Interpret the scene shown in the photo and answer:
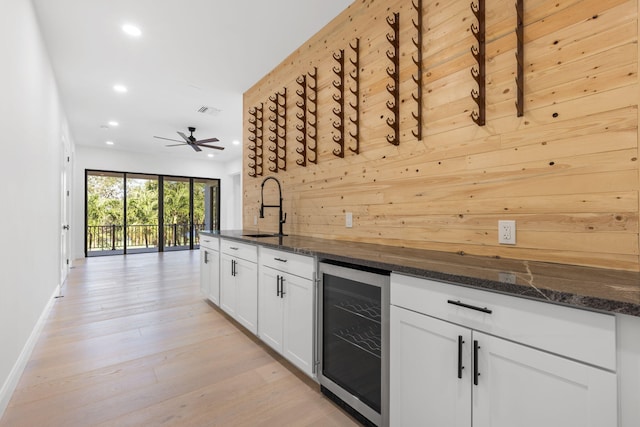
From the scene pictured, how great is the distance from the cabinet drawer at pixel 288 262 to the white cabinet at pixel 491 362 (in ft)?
2.30

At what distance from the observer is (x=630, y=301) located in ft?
2.67

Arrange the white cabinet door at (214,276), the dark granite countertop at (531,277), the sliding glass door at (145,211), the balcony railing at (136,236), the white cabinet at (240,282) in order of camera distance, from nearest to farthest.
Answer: the dark granite countertop at (531,277) → the white cabinet at (240,282) → the white cabinet door at (214,276) → the sliding glass door at (145,211) → the balcony railing at (136,236)

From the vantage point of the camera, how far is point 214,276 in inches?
139

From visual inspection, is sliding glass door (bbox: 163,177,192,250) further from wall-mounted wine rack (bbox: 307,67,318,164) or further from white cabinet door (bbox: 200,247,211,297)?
wall-mounted wine rack (bbox: 307,67,318,164)

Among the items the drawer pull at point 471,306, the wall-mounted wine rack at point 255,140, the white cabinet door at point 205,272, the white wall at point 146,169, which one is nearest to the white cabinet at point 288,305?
the drawer pull at point 471,306

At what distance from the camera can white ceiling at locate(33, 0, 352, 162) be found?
2.70 metres

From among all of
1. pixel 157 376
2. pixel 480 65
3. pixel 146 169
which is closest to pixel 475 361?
pixel 480 65

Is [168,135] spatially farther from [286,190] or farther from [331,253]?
[331,253]

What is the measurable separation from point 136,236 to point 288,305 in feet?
26.8

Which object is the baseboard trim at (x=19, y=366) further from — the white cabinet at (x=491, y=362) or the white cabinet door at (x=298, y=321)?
the white cabinet at (x=491, y=362)

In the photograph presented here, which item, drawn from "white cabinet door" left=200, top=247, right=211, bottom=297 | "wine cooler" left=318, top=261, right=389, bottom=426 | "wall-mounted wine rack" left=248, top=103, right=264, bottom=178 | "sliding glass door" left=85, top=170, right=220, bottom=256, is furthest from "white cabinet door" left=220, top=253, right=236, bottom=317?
"sliding glass door" left=85, top=170, right=220, bottom=256

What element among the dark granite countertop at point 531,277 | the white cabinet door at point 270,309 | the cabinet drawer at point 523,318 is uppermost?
the dark granite countertop at point 531,277

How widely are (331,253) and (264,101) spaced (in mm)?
2804

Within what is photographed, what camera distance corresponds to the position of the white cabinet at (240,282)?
105 inches
